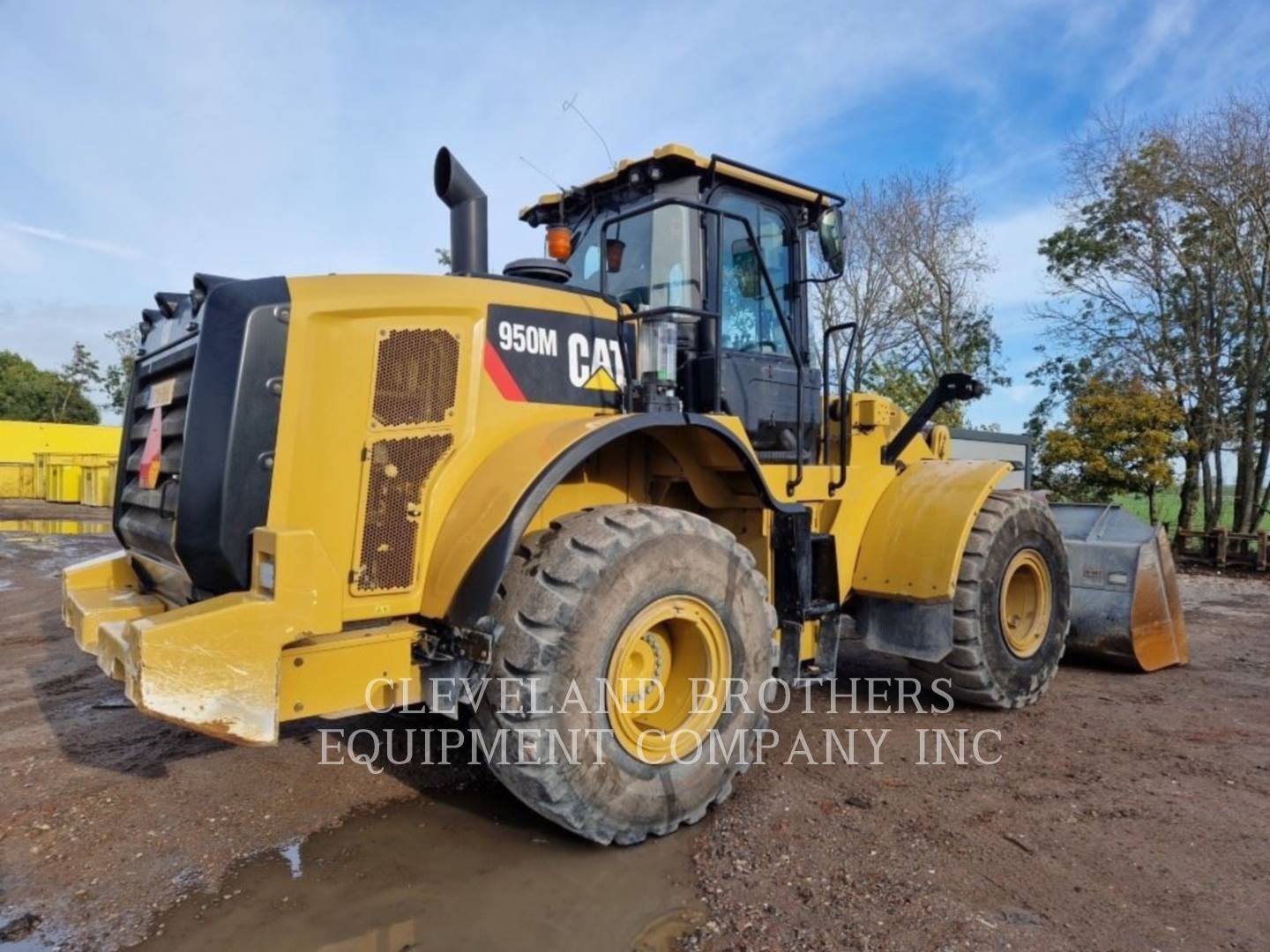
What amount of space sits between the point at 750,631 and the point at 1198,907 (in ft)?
5.79

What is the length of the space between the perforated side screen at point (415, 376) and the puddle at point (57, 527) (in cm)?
1502

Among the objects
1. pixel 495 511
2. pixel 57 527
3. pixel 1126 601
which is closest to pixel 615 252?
pixel 495 511

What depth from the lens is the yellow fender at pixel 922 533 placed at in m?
4.72

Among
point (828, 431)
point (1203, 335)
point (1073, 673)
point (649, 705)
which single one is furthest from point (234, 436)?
point (1203, 335)

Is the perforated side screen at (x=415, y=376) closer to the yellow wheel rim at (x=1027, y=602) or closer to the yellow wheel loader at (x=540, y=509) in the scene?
the yellow wheel loader at (x=540, y=509)

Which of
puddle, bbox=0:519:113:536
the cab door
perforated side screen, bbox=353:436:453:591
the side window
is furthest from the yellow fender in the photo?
puddle, bbox=0:519:113:536

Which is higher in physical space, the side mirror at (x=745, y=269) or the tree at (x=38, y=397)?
the tree at (x=38, y=397)

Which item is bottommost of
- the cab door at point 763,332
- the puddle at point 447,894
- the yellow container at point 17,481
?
the puddle at point 447,894

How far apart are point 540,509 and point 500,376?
0.57m

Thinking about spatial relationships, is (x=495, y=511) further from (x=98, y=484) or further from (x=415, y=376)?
(x=98, y=484)

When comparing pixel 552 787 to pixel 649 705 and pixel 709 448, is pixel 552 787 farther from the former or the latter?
pixel 709 448

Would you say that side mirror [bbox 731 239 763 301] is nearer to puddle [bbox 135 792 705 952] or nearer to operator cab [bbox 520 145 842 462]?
operator cab [bbox 520 145 842 462]

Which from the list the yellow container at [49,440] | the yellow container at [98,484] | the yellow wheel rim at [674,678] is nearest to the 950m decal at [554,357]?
the yellow wheel rim at [674,678]

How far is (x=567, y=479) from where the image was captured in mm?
3805
